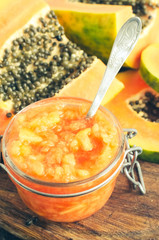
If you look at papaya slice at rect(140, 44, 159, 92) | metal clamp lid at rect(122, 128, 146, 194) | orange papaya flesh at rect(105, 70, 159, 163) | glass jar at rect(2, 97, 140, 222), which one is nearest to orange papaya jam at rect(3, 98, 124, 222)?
glass jar at rect(2, 97, 140, 222)

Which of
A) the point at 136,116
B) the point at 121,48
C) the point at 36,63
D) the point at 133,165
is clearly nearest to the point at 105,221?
the point at 133,165

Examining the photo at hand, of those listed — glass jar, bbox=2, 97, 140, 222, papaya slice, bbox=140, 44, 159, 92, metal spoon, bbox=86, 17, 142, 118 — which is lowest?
papaya slice, bbox=140, 44, 159, 92

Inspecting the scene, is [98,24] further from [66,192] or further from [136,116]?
[66,192]

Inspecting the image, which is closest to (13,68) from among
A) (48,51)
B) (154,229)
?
(48,51)

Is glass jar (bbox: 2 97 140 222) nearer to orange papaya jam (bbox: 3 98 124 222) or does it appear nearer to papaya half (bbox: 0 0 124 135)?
orange papaya jam (bbox: 3 98 124 222)

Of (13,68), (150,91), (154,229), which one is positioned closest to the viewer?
(154,229)

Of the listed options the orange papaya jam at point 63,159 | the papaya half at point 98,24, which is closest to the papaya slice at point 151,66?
the papaya half at point 98,24

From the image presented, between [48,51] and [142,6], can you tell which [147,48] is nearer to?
[142,6]
